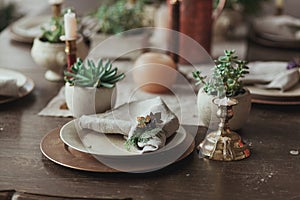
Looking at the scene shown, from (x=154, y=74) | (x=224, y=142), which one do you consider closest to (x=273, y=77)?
(x=154, y=74)

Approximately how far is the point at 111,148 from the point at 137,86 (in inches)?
19.5

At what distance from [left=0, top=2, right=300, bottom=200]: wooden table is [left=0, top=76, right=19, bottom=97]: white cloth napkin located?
0.09 m

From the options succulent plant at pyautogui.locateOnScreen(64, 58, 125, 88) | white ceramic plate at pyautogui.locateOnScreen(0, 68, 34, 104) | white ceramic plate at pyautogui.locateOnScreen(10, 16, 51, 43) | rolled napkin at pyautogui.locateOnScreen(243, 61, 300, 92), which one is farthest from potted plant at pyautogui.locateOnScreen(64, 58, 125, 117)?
white ceramic plate at pyautogui.locateOnScreen(10, 16, 51, 43)

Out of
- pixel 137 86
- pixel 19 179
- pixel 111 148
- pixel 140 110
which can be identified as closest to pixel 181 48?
pixel 137 86

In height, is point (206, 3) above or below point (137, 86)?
above

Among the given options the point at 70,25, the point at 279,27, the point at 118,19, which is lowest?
the point at 279,27

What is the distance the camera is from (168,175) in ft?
4.14

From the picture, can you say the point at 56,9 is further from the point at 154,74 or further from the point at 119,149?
the point at 119,149

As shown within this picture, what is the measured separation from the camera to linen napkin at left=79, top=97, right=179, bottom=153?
1.30 meters

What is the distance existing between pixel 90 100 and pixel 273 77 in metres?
0.52

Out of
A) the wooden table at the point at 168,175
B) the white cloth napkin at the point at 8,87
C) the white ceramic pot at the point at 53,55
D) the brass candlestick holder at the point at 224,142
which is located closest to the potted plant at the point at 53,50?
the white ceramic pot at the point at 53,55

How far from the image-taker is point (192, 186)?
1.22 m

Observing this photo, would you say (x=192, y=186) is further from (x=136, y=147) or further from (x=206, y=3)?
(x=206, y=3)

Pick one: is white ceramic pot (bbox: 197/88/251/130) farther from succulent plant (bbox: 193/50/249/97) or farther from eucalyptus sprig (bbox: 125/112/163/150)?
eucalyptus sprig (bbox: 125/112/163/150)
